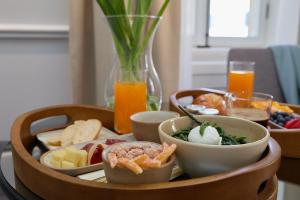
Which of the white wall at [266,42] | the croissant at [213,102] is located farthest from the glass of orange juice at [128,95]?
the white wall at [266,42]

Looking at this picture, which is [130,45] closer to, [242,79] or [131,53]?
[131,53]

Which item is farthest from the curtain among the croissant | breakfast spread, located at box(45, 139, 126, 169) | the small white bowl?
breakfast spread, located at box(45, 139, 126, 169)

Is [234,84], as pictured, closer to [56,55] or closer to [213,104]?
[213,104]

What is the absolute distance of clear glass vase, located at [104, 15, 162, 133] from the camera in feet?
2.17

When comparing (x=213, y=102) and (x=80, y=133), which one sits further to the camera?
(x=213, y=102)

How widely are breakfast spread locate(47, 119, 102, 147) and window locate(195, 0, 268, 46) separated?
1.28 meters

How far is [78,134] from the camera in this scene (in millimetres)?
651

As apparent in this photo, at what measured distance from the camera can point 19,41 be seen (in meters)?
1.33

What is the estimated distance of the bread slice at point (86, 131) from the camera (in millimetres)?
636

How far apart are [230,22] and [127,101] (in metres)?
1.40

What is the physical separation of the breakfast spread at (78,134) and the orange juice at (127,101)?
58mm

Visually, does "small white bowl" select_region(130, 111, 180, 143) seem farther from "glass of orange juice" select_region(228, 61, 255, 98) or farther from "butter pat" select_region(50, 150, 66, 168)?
"glass of orange juice" select_region(228, 61, 255, 98)

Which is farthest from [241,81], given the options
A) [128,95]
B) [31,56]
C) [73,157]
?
[31,56]

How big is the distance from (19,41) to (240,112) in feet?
3.38
